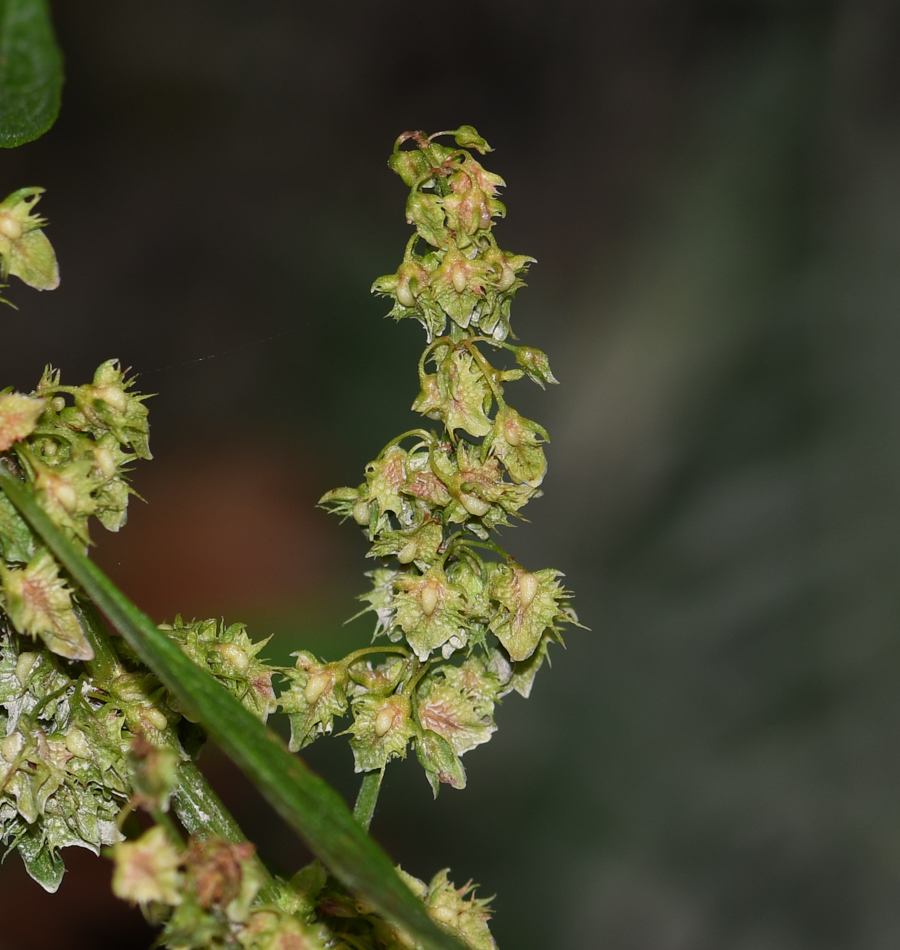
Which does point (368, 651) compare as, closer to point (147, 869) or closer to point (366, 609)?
point (366, 609)

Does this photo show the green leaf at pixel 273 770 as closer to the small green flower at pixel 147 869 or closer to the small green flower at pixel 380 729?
the small green flower at pixel 147 869

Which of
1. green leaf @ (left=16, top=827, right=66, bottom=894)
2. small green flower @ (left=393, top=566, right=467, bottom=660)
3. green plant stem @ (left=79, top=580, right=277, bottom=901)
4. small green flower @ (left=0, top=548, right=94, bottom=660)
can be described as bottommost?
green leaf @ (left=16, top=827, right=66, bottom=894)

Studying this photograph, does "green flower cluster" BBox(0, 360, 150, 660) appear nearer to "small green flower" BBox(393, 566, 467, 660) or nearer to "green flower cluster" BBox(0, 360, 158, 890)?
"green flower cluster" BBox(0, 360, 158, 890)

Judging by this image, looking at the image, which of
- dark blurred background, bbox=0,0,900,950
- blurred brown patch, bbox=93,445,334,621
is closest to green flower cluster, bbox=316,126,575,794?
dark blurred background, bbox=0,0,900,950

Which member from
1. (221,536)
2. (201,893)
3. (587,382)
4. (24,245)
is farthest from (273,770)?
(587,382)

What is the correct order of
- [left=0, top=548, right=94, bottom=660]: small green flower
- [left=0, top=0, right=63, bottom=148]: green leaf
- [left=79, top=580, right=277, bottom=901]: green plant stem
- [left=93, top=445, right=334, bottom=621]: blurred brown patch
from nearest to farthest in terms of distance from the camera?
[left=0, top=0, right=63, bottom=148]: green leaf < [left=0, top=548, right=94, bottom=660]: small green flower < [left=79, top=580, right=277, bottom=901]: green plant stem < [left=93, top=445, right=334, bottom=621]: blurred brown patch

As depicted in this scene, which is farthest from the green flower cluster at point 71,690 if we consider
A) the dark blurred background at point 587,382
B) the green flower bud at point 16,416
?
the dark blurred background at point 587,382

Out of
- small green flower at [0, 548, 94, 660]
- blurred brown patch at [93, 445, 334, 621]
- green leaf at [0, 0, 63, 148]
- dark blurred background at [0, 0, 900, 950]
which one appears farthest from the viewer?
blurred brown patch at [93, 445, 334, 621]

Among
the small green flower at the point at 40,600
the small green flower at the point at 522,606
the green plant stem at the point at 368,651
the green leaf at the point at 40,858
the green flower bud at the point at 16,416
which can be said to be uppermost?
the small green flower at the point at 522,606

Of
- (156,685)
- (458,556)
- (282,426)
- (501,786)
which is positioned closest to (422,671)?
(458,556)

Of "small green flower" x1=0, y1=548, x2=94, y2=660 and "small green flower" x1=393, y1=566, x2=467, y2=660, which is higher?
"small green flower" x1=393, y1=566, x2=467, y2=660
